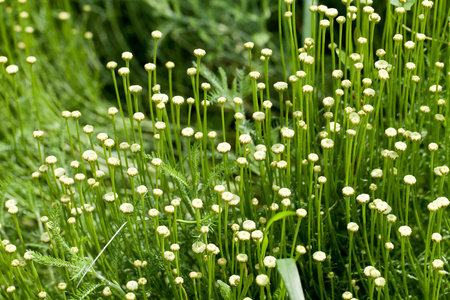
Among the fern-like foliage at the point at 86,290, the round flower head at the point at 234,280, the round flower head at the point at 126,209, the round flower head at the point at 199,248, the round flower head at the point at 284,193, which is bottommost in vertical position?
the fern-like foliage at the point at 86,290

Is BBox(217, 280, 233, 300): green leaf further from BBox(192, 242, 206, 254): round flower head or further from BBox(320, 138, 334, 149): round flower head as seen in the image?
BBox(320, 138, 334, 149): round flower head

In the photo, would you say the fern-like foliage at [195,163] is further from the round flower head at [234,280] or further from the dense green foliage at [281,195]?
the round flower head at [234,280]

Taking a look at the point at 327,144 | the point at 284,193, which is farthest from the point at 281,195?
the point at 327,144

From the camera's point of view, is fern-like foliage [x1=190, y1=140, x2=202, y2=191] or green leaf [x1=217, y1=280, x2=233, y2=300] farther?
fern-like foliage [x1=190, y1=140, x2=202, y2=191]

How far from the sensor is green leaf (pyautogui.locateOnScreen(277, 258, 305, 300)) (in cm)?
78

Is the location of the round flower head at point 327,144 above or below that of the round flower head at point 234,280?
above

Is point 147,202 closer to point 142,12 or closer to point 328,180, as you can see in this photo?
point 328,180

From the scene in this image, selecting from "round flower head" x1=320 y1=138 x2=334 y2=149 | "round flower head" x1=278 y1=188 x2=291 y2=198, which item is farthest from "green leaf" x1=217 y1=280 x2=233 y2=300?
"round flower head" x1=320 y1=138 x2=334 y2=149

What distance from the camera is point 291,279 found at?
78 centimetres

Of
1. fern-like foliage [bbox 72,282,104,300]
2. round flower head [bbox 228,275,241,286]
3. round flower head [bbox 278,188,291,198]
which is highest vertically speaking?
round flower head [bbox 278,188,291,198]

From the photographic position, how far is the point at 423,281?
0.91 m

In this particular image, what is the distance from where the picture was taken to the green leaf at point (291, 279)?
78 cm

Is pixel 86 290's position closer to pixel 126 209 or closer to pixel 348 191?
pixel 126 209

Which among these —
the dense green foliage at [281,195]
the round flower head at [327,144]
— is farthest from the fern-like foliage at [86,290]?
the round flower head at [327,144]
